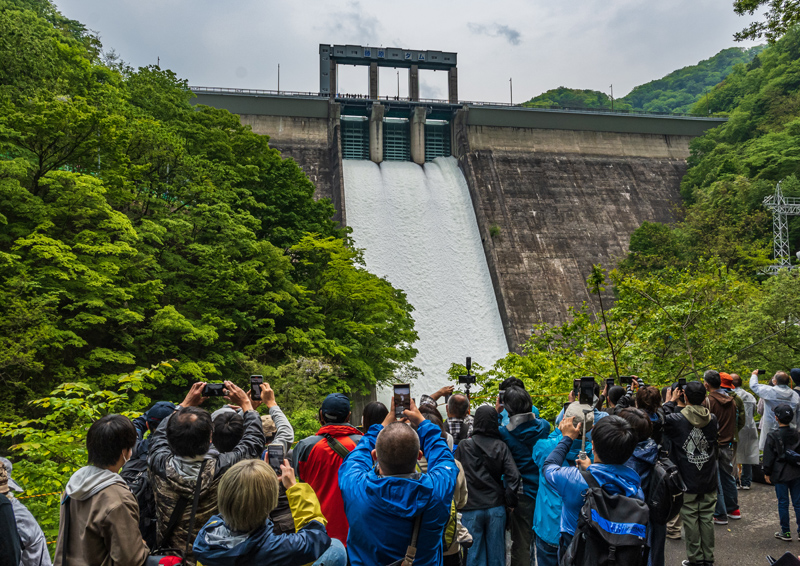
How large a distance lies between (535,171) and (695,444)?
2811 centimetres

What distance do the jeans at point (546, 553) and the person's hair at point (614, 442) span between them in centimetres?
118

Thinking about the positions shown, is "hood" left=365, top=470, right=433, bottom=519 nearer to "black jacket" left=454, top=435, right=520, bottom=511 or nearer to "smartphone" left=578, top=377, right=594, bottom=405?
"black jacket" left=454, top=435, right=520, bottom=511

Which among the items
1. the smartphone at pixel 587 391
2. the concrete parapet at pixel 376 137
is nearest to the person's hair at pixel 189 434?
the smartphone at pixel 587 391

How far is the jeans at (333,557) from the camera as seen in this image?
89.9 inches

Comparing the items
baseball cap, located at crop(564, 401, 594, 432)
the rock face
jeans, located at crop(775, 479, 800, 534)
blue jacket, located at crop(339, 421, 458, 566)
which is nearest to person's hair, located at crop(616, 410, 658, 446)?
baseball cap, located at crop(564, 401, 594, 432)

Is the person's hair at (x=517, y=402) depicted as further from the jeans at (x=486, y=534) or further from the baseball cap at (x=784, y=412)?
the baseball cap at (x=784, y=412)

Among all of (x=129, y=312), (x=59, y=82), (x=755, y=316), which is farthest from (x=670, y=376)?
(x=59, y=82)

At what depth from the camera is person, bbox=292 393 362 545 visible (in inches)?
122

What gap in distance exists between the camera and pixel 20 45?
39.0 ft

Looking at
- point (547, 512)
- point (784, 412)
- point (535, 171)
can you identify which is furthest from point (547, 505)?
point (535, 171)

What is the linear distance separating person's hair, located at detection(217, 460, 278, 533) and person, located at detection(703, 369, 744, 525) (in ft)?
16.2

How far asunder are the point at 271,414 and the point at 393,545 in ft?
3.90

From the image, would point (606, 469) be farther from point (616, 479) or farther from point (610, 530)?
point (610, 530)

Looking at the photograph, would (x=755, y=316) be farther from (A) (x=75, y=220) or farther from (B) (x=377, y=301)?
(A) (x=75, y=220)
